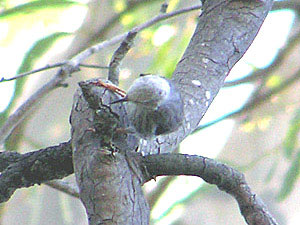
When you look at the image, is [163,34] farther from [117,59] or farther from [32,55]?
[117,59]

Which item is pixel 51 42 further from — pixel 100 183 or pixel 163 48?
pixel 100 183

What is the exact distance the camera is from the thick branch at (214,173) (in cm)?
43

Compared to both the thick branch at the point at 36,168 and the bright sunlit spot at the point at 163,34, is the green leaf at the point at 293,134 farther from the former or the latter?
the thick branch at the point at 36,168

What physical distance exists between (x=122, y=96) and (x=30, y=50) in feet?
2.36

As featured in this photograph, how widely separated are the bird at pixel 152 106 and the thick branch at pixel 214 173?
0.07 ft

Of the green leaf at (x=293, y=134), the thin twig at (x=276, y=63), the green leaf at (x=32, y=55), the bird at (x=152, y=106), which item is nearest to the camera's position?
the bird at (x=152, y=106)

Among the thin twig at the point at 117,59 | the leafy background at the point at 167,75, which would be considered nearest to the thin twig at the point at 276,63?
the leafy background at the point at 167,75

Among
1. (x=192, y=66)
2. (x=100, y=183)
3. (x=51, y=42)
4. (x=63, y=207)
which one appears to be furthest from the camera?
(x=63, y=207)

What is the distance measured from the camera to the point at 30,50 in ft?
3.66

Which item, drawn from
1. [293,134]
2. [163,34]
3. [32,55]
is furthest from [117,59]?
[163,34]

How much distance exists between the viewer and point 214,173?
438mm

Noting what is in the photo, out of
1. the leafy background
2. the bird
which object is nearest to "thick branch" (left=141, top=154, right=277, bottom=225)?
the bird

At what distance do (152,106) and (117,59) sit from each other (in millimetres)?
95

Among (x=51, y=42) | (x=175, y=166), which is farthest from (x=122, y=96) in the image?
(x=51, y=42)
